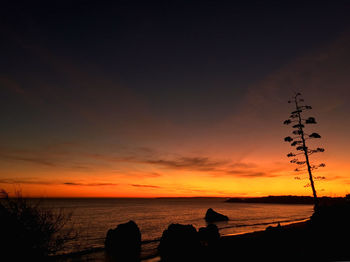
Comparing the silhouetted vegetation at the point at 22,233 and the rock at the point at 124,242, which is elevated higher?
the silhouetted vegetation at the point at 22,233

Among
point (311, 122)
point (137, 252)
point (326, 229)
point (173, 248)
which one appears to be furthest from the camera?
point (311, 122)

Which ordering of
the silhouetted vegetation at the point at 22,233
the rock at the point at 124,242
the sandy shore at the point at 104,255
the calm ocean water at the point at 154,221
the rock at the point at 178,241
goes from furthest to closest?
the calm ocean water at the point at 154,221
the rock at the point at 124,242
the rock at the point at 178,241
the sandy shore at the point at 104,255
the silhouetted vegetation at the point at 22,233

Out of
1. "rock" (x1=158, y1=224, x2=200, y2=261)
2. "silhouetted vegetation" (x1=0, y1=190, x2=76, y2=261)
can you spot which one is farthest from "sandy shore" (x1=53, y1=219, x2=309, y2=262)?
"silhouetted vegetation" (x1=0, y1=190, x2=76, y2=261)

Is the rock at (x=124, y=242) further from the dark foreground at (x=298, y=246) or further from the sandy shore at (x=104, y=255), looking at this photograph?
the dark foreground at (x=298, y=246)

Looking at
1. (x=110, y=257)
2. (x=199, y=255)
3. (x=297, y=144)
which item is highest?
(x=297, y=144)

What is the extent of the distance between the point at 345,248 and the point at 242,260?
20.1 ft

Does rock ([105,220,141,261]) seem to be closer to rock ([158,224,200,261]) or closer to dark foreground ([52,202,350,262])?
rock ([158,224,200,261])

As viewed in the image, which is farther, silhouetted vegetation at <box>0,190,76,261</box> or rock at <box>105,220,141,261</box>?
rock at <box>105,220,141,261</box>

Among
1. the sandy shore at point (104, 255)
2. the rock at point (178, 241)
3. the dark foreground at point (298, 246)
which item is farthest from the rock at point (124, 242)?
the dark foreground at point (298, 246)

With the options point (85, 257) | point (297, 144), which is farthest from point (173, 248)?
point (297, 144)

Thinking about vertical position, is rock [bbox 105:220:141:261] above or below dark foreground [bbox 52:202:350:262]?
below

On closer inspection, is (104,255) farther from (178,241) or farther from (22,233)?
(22,233)

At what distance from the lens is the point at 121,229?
28.0m

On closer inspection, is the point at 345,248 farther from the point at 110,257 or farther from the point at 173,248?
the point at 110,257
